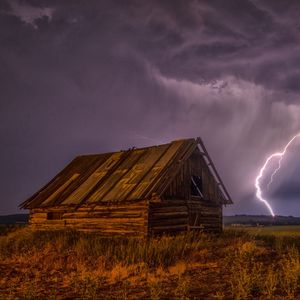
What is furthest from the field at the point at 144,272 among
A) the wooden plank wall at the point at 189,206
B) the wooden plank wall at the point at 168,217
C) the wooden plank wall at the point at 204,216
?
the wooden plank wall at the point at 204,216

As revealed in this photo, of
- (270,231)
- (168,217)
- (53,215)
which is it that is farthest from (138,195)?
(270,231)

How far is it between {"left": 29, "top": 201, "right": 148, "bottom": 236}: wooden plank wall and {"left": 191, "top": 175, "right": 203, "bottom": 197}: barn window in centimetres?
487

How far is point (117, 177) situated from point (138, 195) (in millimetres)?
3403

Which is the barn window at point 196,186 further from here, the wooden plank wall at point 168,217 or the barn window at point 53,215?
the barn window at point 53,215

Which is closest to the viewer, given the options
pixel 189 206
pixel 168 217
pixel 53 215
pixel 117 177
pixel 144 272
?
pixel 144 272

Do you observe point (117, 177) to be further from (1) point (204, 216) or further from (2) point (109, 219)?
(1) point (204, 216)

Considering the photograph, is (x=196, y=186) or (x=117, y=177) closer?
(x=117, y=177)

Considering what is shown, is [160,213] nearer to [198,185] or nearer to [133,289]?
[198,185]

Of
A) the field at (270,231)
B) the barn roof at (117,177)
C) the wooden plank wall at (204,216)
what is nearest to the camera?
the barn roof at (117,177)

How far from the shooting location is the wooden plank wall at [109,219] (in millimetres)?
19109

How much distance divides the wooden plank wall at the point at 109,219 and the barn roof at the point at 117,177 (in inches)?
24.0

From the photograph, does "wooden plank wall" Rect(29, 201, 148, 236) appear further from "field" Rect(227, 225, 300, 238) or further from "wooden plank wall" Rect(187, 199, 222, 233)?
"field" Rect(227, 225, 300, 238)

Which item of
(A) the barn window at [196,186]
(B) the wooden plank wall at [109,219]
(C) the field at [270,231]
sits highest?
(A) the barn window at [196,186]

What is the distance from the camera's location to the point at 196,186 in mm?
23047
